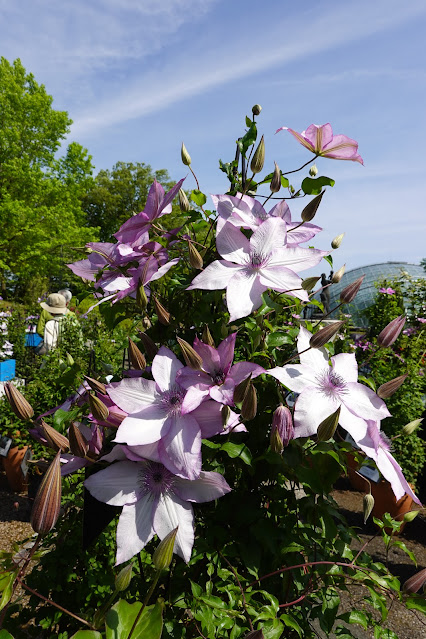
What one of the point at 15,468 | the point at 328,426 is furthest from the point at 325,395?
the point at 15,468

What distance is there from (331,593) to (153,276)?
0.78 meters

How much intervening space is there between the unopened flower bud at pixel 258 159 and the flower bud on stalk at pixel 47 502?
28.2 inches

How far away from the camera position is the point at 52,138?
591 inches

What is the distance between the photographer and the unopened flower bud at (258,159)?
934 millimetres

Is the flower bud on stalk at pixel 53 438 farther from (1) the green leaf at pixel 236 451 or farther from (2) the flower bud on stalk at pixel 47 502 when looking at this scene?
(1) the green leaf at pixel 236 451

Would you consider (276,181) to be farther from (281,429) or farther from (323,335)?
(281,429)

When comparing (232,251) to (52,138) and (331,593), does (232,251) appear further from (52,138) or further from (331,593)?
(52,138)

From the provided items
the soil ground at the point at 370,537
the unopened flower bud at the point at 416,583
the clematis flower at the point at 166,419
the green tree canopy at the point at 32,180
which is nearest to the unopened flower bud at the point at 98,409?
the clematis flower at the point at 166,419

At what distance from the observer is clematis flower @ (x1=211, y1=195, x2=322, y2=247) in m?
0.83

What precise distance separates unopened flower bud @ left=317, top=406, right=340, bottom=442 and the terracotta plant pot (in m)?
3.43

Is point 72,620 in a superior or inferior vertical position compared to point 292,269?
inferior

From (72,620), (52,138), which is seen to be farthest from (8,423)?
(52,138)

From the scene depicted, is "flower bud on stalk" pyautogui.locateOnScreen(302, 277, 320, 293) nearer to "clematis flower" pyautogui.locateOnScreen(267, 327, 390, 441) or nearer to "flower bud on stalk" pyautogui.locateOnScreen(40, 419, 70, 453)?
"clematis flower" pyautogui.locateOnScreen(267, 327, 390, 441)

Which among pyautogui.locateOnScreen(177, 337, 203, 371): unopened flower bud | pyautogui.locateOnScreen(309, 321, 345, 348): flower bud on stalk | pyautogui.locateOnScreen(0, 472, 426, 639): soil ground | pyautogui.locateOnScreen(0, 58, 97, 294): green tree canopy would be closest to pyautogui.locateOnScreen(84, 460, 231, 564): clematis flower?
pyautogui.locateOnScreen(177, 337, 203, 371): unopened flower bud
